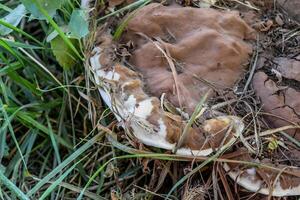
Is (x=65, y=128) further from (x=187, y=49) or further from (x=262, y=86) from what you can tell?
(x=262, y=86)

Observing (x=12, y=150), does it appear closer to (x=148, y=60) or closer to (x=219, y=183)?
(x=148, y=60)

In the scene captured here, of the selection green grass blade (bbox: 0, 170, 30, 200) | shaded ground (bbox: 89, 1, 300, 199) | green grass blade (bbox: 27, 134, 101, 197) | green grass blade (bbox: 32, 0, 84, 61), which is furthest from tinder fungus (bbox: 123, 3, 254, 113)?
green grass blade (bbox: 0, 170, 30, 200)

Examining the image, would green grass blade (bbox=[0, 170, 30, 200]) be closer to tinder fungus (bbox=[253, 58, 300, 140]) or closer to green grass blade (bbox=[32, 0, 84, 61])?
green grass blade (bbox=[32, 0, 84, 61])

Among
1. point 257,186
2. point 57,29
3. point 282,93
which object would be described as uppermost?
point 57,29

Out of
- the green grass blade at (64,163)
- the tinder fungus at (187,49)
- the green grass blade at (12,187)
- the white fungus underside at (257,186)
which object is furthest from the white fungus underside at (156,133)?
the green grass blade at (12,187)

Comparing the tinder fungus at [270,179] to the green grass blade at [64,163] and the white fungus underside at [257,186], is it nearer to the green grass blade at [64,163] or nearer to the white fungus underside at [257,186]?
the white fungus underside at [257,186]

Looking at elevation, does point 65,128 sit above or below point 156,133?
below

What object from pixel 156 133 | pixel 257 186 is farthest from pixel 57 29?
pixel 257 186
